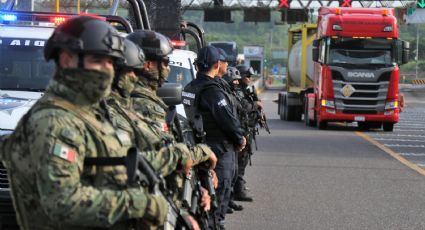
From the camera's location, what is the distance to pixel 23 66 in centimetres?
945

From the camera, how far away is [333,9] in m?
28.1

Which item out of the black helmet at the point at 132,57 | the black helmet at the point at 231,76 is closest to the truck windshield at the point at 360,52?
the black helmet at the point at 231,76

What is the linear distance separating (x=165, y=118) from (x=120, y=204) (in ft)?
7.38

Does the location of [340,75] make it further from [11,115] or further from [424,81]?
[424,81]

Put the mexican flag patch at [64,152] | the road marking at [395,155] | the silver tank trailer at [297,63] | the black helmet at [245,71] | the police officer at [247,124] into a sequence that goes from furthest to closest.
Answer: the silver tank trailer at [297,63], the road marking at [395,155], the black helmet at [245,71], the police officer at [247,124], the mexican flag patch at [64,152]

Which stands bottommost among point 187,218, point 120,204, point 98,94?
point 187,218

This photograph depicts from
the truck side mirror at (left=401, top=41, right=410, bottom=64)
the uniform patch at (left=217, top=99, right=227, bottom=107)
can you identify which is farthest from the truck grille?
the uniform patch at (left=217, top=99, right=227, bottom=107)

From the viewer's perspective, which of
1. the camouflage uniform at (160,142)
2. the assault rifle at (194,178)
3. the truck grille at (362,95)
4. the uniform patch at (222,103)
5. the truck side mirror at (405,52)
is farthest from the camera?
the truck grille at (362,95)

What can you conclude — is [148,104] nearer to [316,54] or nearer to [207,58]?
[207,58]

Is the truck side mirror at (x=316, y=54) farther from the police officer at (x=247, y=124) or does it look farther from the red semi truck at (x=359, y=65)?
the police officer at (x=247, y=124)

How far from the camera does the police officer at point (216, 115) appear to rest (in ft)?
28.9

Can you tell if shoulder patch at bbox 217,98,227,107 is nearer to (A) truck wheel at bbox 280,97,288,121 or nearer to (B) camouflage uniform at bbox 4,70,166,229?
(B) camouflage uniform at bbox 4,70,166,229

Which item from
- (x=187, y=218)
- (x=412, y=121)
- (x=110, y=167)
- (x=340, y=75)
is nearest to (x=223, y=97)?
(x=187, y=218)

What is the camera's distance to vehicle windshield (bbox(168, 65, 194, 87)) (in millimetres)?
11609
